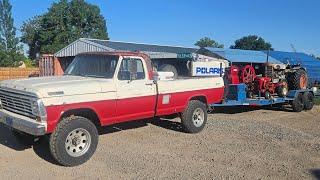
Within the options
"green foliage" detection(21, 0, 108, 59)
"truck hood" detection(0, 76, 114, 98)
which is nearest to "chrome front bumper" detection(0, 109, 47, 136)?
"truck hood" detection(0, 76, 114, 98)

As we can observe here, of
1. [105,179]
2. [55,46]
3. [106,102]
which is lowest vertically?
[105,179]

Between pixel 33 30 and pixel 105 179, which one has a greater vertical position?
pixel 33 30

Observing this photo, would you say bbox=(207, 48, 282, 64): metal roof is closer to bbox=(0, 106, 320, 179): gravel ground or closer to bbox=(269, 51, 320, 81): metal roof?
bbox=(269, 51, 320, 81): metal roof

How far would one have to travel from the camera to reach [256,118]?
14664mm

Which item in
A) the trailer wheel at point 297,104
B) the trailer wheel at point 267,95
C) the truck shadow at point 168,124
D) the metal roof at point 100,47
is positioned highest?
the metal roof at point 100,47

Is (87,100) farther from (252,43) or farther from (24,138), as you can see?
(252,43)

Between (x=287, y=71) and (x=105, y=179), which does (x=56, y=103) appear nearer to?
(x=105, y=179)

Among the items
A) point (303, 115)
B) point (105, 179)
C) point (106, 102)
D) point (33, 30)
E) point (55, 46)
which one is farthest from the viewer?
point (33, 30)

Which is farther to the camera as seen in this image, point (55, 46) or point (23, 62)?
point (23, 62)

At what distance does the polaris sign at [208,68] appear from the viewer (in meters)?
14.7

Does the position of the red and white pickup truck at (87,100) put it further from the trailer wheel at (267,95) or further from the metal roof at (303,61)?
the metal roof at (303,61)

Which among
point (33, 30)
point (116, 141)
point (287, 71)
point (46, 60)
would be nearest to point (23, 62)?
Result: point (33, 30)

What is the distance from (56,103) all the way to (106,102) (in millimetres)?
1206

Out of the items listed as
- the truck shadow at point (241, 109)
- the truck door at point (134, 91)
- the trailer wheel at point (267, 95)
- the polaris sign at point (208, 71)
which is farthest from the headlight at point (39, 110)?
the trailer wheel at point (267, 95)
